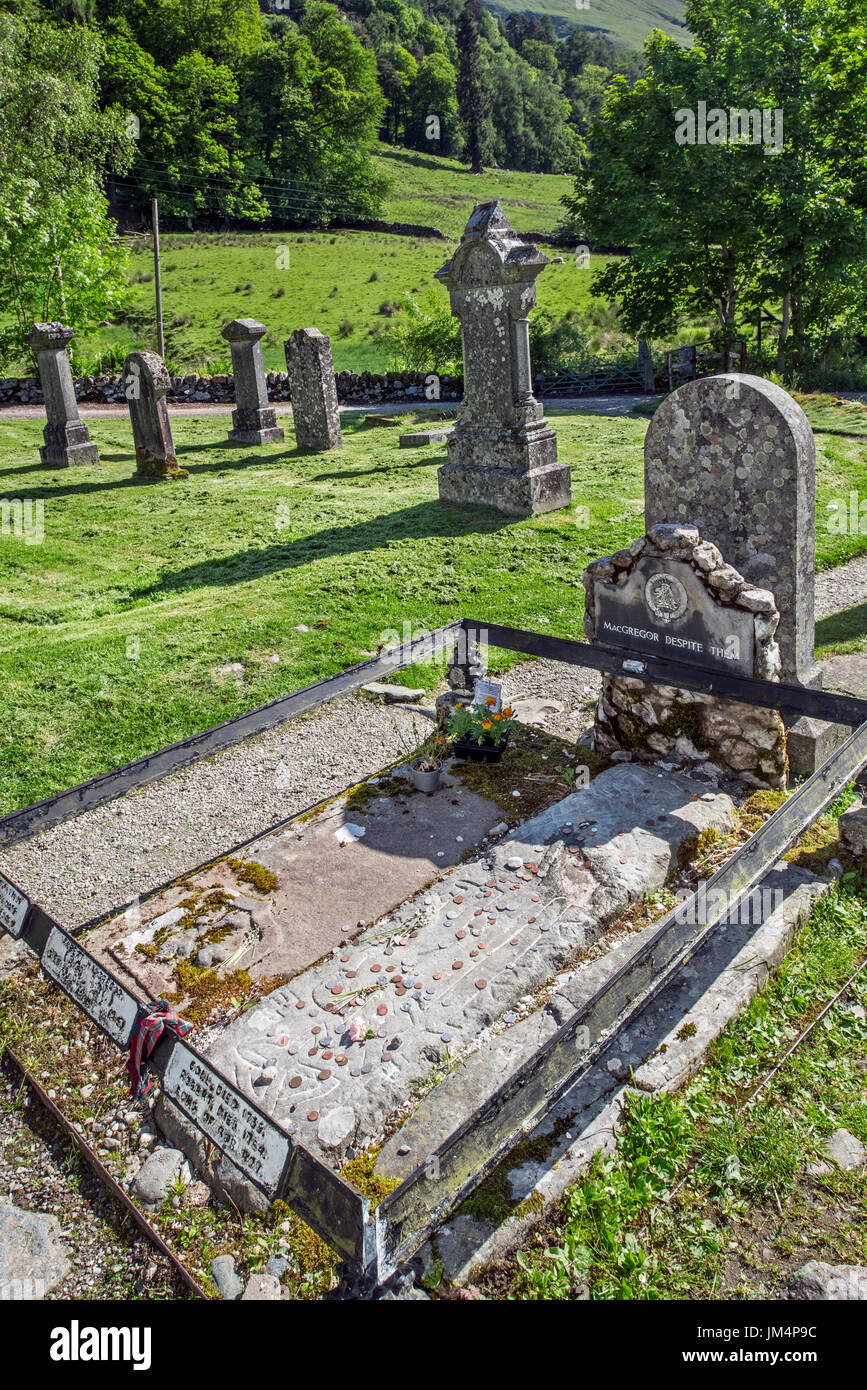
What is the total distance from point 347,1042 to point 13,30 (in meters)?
34.0

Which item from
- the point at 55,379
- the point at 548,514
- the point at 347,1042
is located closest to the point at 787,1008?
the point at 347,1042

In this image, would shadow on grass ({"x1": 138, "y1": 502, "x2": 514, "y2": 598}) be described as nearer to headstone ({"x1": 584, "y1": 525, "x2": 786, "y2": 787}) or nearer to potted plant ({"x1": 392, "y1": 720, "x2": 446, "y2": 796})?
potted plant ({"x1": 392, "y1": 720, "x2": 446, "y2": 796})

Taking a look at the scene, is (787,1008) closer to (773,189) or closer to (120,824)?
(120,824)

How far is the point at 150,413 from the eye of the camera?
15516 millimetres

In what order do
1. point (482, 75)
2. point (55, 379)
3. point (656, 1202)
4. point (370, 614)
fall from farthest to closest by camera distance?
point (482, 75), point (55, 379), point (370, 614), point (656, 1202)

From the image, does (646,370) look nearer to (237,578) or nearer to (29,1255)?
(237,578)

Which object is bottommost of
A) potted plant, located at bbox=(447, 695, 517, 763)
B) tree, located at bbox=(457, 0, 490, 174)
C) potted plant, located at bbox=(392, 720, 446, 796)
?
potted plant, located at bbox=(392, 720, 446, 796)

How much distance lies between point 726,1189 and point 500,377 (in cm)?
1101

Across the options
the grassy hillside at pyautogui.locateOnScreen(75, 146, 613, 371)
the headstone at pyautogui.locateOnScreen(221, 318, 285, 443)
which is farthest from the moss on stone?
the grassy hillside at pyautogui.locateOnScreen(75, 146, 613, 371)

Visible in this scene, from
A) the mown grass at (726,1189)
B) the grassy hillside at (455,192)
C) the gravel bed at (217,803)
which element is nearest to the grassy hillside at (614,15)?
the grassy hillside at (455,192)

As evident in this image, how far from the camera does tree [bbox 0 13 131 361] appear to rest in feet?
74.1

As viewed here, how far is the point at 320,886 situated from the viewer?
493 centimetres

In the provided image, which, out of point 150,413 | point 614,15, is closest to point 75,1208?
point 150,413

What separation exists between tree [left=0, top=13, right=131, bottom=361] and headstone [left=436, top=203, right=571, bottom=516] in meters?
14.9
